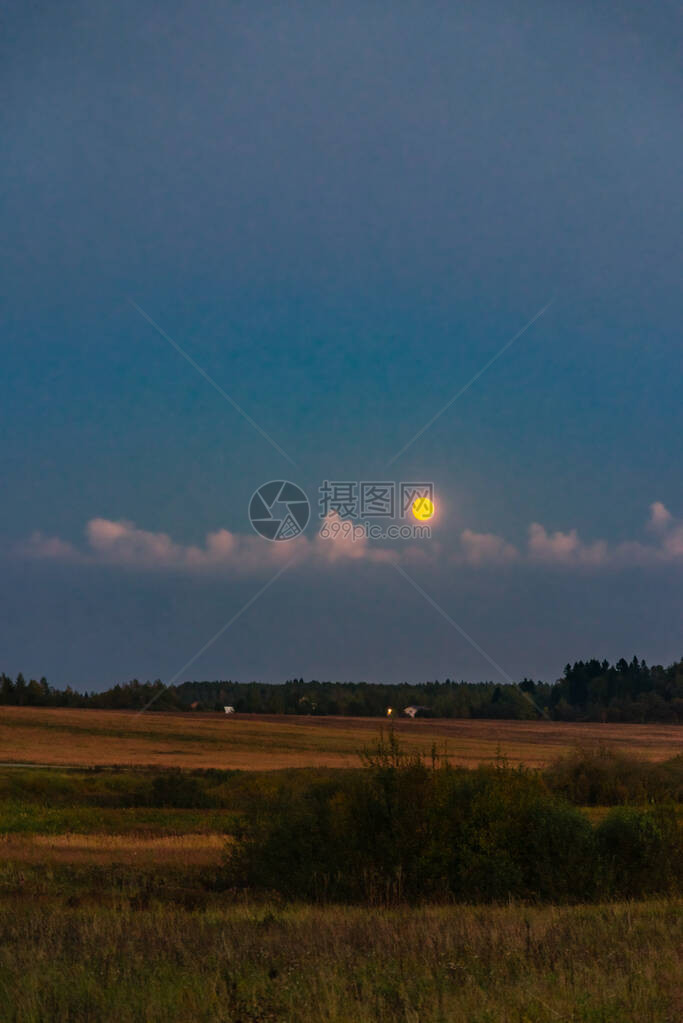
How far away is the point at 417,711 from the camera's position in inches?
5719

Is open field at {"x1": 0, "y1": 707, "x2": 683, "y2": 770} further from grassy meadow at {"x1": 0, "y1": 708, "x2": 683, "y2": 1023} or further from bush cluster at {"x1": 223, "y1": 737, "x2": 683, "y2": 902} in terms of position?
bush cluster at {"x1": 223, "y1": 737, "x2": 683, "y2": 902}

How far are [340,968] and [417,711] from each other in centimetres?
13735

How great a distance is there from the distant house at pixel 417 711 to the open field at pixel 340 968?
12703 cm

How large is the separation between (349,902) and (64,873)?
6.66m

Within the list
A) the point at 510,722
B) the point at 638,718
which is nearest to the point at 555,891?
the point at 510,722

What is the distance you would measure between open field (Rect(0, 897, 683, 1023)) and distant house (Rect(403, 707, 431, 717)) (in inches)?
5001

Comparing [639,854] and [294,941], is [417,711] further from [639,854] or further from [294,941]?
[294,941]

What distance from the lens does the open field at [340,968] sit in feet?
27.9

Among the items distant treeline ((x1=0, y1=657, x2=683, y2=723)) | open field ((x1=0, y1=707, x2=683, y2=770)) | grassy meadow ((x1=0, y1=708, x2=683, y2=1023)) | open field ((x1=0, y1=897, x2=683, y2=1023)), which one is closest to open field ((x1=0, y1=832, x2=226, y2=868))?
grassy meadow ((x1=0, y1=708, x2=683, y2=1023))

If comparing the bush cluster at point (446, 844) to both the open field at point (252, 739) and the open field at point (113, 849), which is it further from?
the open field at point (252, 739)

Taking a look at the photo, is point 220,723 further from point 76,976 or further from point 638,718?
point 76,976

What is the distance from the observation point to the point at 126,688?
146750 millimetres

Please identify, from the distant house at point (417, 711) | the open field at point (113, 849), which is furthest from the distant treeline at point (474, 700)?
the open field at point (113, 849)

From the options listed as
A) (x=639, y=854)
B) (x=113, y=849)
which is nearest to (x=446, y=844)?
(x=639, y=854)
